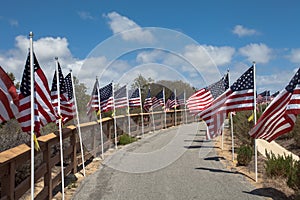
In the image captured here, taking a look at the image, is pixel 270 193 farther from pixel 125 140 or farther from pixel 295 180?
pixel 125 140

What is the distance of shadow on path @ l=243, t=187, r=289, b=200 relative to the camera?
6.59 metres

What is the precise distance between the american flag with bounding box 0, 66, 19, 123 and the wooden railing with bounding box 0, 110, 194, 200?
0.54 m

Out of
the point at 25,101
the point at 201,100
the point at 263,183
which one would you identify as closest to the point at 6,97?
the point at 25,101

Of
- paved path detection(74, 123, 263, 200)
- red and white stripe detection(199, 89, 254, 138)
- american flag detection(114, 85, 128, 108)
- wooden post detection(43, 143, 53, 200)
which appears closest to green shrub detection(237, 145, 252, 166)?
paved path detection(74, 123, 263, 200)

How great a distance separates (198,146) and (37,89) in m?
10.2

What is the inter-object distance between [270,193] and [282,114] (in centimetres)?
170

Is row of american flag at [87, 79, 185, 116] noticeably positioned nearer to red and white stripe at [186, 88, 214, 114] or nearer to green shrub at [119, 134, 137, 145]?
green shrub at [119, 134, 137, 145]

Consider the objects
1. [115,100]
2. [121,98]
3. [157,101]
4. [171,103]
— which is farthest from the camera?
[171,103]

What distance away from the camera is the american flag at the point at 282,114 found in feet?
19.5

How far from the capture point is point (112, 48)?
13.3 metres

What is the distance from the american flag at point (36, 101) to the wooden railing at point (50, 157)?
1.42 feet

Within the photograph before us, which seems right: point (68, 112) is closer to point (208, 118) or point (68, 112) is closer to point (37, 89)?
point (37, 89)

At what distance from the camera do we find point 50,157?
6582 mm

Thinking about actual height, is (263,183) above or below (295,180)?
Result: below
